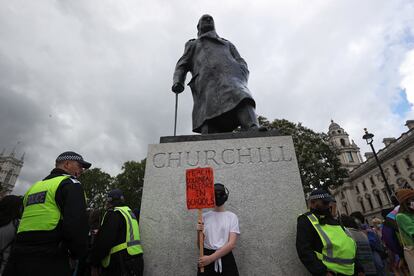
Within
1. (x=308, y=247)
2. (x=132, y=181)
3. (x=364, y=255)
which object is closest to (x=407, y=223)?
(x=364, y=255)

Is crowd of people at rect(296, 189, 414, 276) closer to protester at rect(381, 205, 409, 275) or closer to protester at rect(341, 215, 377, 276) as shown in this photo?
protester at rect(381, 205, 409, 275)

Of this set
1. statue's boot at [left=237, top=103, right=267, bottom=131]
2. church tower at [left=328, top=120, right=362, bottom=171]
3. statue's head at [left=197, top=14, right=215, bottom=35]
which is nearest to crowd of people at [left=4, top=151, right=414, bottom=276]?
statue's boot at [left=237, top=103, right=267, bottom=131]

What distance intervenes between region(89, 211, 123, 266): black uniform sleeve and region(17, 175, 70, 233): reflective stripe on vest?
1.86ft

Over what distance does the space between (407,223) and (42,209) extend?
3.94 metres

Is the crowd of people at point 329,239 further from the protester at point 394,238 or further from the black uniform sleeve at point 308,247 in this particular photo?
the protester at point 394,238

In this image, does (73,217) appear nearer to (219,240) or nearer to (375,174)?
(219,240)

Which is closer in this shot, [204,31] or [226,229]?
[226,229]

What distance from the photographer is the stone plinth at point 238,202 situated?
2770 millimetres

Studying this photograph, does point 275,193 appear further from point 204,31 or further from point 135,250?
point 204,31

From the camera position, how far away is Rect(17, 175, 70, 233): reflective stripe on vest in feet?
6.72

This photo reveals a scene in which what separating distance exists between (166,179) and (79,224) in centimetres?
136

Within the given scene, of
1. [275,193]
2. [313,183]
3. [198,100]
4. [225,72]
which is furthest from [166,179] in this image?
[313,183]

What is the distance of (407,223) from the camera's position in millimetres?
2846

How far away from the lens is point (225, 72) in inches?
178
